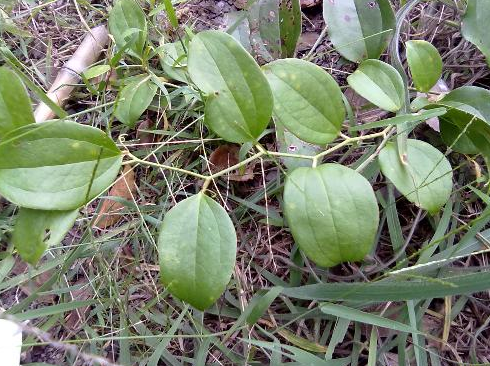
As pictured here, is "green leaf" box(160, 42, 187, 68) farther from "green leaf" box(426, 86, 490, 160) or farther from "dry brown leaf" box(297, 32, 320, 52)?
"green leaf" box(426, 86, 490, 160)

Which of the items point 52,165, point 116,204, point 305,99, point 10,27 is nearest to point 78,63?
point 10,27

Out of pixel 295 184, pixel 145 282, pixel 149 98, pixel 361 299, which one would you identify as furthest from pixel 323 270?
pixel 149 98

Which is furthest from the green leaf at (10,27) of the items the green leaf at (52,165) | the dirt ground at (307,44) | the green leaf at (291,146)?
the green leaf at (291,146)

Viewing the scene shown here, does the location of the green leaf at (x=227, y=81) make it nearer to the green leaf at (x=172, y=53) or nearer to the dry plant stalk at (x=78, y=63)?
the green leaf at (x=172, y=53)

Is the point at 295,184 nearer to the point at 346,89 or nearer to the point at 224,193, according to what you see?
the point at 224,193

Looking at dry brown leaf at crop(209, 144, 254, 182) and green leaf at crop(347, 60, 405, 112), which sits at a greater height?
green leaf at crop(347, 60, 405, 112)

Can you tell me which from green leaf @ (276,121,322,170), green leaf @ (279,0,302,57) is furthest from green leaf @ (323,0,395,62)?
green leaf @ (276,121,322,170)
